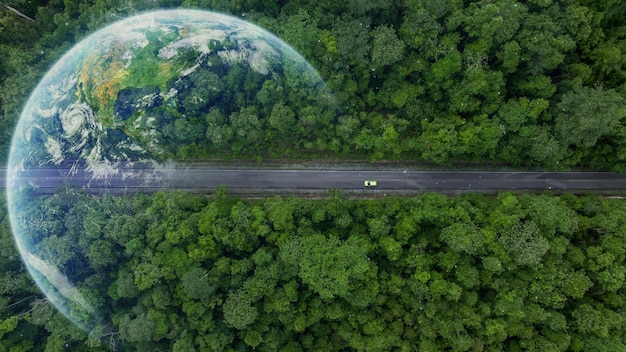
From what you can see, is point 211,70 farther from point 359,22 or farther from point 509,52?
point 509,52

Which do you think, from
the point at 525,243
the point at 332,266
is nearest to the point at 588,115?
the point at 525,243

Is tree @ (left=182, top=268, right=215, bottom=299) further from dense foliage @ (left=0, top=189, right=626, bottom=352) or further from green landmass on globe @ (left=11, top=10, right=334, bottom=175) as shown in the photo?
green landmass on globe @ (left=11, top=10, right=334, bottom=175)

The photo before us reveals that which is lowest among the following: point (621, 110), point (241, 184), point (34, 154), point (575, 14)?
point (241, 184)

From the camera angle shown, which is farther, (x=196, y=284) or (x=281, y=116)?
(x=281, y=116)

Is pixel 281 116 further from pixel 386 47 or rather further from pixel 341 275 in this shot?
pixel 341 275

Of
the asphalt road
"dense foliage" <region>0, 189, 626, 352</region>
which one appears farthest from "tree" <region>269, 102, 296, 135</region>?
"dense foliage" <region>0, 189, 626, 352</region>

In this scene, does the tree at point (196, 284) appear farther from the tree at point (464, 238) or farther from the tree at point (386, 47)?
the tree at point (386, 47)

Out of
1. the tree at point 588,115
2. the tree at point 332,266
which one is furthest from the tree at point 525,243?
the tree at point 332,266

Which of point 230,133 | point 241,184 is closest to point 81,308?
point 241,184
